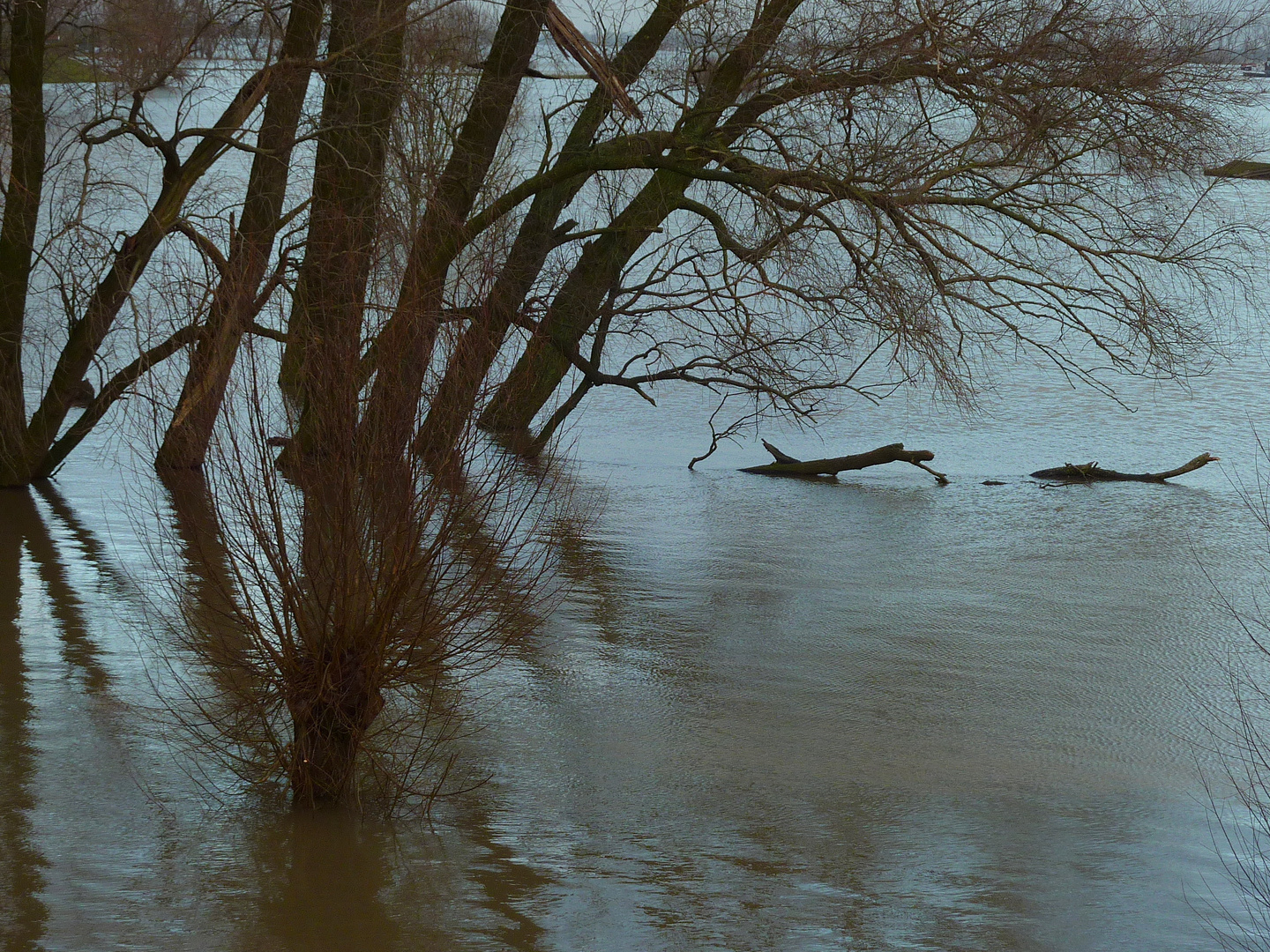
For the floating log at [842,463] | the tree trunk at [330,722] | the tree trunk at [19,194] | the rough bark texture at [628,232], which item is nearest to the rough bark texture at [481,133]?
the rough bark texture at [628,232]

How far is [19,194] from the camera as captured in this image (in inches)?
503

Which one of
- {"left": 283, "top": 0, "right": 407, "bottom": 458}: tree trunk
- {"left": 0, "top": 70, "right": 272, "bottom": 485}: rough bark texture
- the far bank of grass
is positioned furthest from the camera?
the far bank of grass

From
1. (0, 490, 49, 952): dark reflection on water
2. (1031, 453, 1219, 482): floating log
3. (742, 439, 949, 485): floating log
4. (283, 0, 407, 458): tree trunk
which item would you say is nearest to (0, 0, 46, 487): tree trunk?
(283, 0, 407, 458): tree trunk

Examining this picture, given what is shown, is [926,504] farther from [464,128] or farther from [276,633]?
[276,633]

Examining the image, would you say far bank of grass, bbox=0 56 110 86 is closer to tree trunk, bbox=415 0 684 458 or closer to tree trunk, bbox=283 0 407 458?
tree trunk, bbox=283 0 407 458

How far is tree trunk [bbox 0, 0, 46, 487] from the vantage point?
12.7m

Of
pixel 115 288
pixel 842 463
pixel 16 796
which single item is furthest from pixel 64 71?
pixel 842 463

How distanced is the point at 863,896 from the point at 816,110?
891 cm

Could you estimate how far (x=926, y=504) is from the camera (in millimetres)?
16688

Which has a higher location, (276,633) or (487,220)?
(487,220)

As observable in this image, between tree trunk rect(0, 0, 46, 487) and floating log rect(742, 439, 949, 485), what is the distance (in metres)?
9.21

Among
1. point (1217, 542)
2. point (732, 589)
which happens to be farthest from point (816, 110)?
point (1217, 542)

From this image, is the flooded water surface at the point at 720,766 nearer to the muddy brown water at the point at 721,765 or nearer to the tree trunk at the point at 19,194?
the muddy brown water at the point at 721,765

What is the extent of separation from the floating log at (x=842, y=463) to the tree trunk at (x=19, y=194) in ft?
30.2
